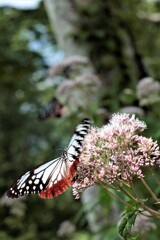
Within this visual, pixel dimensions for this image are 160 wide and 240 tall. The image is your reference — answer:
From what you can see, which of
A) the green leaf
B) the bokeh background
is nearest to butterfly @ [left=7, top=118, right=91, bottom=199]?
the green leaf

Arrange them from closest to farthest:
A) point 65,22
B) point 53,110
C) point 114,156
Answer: point 114,156, point 53,110, point 65,22

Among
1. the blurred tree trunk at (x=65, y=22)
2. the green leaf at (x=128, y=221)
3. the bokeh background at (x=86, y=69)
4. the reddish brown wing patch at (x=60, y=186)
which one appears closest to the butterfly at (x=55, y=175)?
the reddish brown wing patch at (x=60, y=186)

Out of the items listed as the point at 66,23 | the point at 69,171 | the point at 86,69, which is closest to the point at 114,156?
the point at 69,171

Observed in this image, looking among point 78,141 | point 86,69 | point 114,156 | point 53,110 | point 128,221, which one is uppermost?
point 86,69

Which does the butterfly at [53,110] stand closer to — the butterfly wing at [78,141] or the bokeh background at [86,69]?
the bokeh background at [86,69]

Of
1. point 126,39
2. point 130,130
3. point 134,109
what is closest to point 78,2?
point 126,39

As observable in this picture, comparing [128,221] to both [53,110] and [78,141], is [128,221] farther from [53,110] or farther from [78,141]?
[53,110]
